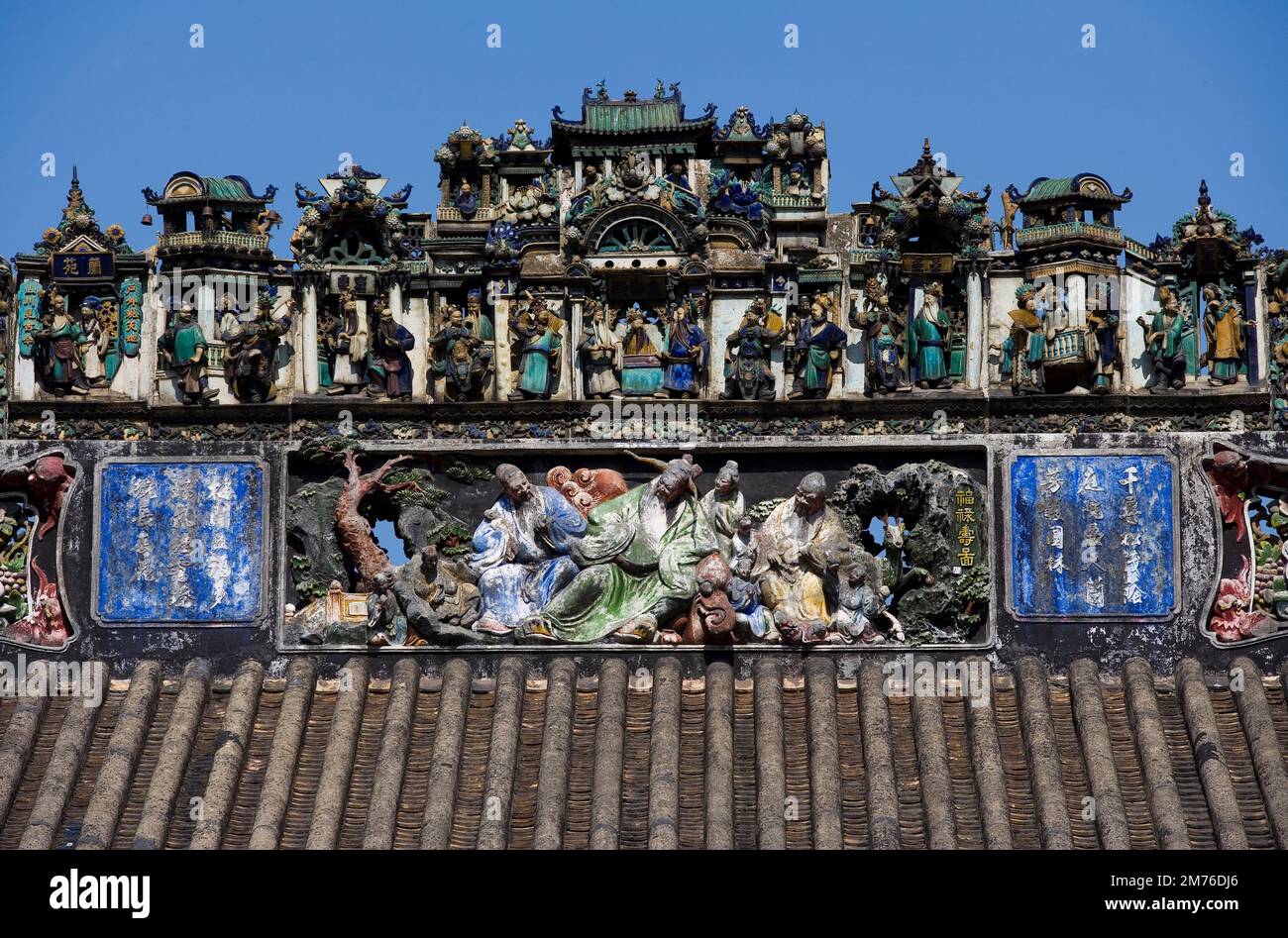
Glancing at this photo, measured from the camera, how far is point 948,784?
3011 centimetres

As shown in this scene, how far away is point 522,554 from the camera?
1259 inches

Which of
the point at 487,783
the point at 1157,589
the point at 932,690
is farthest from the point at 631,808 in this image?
the point at 1157,589

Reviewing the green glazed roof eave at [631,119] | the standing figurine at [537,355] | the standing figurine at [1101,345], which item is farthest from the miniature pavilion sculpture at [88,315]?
the standing figurine at [1101,345]

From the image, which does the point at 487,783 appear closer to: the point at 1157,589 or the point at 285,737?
the point at 285,737

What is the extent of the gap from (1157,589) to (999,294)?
357 cm

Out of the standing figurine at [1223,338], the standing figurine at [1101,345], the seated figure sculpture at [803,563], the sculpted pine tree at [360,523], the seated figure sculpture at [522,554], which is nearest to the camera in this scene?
the seated figure sculpture at [803,563]

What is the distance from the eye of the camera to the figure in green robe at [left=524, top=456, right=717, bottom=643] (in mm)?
31781

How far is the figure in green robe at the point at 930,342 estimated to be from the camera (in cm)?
3250

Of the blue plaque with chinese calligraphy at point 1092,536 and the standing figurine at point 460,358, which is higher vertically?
the standing figurine at point 460,358

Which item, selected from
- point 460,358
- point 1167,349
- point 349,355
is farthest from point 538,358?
point 1167,349

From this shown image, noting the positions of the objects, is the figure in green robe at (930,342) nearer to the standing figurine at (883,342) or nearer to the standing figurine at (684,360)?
the standing figurine at (883,342)

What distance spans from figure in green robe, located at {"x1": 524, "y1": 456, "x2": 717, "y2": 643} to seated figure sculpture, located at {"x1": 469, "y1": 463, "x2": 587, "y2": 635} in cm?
14

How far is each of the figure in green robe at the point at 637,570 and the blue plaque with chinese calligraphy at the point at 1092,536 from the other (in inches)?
129

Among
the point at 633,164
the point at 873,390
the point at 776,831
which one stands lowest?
the point at 776,831
